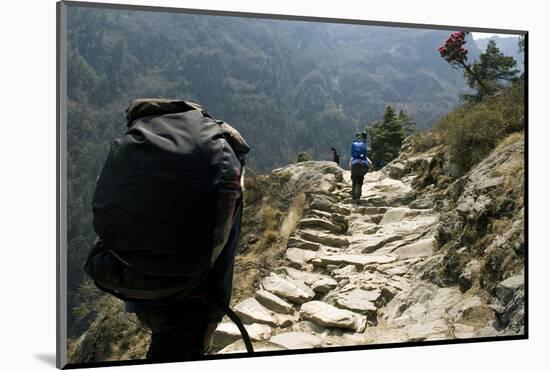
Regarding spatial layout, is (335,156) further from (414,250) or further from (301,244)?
(414,250)

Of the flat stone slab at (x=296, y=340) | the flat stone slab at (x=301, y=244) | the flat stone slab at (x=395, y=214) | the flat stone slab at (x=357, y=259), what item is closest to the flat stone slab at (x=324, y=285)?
the flat stone slab at (x=357, y=259)

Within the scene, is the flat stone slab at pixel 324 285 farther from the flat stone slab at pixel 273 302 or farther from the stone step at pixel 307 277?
the flat stone slab at pixel 273 302

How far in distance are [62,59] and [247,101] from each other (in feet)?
4.44

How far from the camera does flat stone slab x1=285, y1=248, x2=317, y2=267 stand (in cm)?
463

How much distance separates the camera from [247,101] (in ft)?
14.6

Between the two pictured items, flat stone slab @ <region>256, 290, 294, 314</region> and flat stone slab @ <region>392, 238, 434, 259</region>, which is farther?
flat stone slab @ <region>392, 238, 434, 259</region>

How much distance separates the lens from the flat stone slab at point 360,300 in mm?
4742

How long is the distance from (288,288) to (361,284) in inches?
24.8

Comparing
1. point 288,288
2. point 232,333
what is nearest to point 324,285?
point 288,288

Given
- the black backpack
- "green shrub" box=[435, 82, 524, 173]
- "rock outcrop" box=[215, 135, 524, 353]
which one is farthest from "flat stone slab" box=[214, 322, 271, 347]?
"green shrub" box=[435, 82, 524, 173]

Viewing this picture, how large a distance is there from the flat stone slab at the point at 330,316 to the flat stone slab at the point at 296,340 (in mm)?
145

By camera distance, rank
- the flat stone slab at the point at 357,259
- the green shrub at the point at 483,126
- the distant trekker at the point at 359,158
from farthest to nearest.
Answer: the green shrub at the point at 483,126 → the flat stone slab at the point at 357,259 → the distant trekker at the point at 359,158

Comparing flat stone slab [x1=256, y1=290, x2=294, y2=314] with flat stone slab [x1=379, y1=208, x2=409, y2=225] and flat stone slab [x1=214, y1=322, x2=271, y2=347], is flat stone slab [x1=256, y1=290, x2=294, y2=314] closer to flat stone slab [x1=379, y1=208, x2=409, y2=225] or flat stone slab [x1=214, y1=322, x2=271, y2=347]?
flat stone slab [x1=214, y1=322, x2=271, y2=347]

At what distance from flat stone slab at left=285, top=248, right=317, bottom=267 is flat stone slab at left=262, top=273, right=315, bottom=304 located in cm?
17
